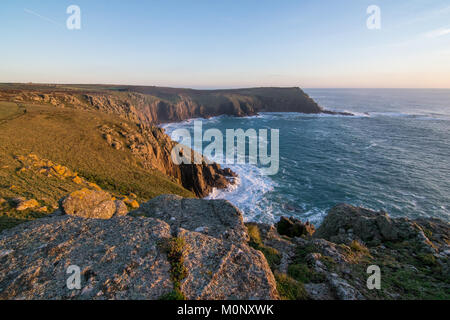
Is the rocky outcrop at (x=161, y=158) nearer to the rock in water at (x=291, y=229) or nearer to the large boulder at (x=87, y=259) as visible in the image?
the rock in water at (x=291, y=229)

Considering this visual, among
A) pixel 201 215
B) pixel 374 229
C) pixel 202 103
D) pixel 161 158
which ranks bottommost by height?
pixel 374 229

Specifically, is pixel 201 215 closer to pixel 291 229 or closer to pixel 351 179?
pixel 291 229

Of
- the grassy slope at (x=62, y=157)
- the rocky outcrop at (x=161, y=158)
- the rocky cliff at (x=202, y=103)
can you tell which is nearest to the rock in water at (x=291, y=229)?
the grassy slope at (x=62, y=157)

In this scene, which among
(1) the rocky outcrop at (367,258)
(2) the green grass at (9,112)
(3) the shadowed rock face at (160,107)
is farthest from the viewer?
(3) the shadowed rock face at (160,107)

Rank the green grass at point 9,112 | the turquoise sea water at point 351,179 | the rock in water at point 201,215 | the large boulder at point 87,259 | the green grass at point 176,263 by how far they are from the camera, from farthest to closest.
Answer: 1. the turquoise sea water at point 351,179
2. the green grass at point 9,112
3. the rock in water at point 201,215
4. the large boulder at point 87,259
5. the green grass at point 176,263

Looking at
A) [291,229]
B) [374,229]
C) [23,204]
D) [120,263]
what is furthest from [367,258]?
[23,204]
